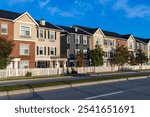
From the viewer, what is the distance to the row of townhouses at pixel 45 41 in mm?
44403

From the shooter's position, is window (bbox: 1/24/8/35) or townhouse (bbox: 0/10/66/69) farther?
townhouse (bbox: 0/10/66/69)

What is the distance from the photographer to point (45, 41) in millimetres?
51594

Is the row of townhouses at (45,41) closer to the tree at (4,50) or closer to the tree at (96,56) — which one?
the tree at (96,56)

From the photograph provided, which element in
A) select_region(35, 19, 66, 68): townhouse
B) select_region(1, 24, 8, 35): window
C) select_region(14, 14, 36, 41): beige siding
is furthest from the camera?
select_region(35, 19, 66, 68): townhouse

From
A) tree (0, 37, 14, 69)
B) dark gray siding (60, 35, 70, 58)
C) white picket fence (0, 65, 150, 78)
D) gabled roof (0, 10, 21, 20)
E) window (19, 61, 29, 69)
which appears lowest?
white picket fence (0, 65, 150, 78)

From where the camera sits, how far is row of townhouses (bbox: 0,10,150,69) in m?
44.4

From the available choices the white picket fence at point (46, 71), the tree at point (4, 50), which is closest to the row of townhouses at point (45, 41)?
the white picket fence at point (46, 71)

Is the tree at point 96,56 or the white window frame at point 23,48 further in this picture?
the tree at point 96,56

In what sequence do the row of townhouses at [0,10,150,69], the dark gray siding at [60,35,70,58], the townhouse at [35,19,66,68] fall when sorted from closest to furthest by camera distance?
the row of townhouses at [0,10,150,69] < the townhouse at [35,19,66,68] < the dark gray siding at [60,35,70,58]

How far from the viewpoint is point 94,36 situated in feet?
211

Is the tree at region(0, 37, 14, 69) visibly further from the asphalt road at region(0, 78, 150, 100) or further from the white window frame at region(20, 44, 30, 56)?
the asphalt road at region(0, 78, 150, 100)

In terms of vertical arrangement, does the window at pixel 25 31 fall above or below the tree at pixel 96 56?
above

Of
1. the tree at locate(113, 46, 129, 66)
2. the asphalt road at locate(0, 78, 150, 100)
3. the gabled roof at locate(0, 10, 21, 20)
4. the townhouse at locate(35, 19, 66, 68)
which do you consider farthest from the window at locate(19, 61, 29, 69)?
the asphalt road at locate(0, 78, 150, 100)

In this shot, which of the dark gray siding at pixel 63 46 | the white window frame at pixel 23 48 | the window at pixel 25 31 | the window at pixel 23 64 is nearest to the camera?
the window at pixel 23 64
